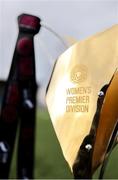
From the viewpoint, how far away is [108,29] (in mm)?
1468

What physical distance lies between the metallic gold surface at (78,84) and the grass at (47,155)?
0.8 inches

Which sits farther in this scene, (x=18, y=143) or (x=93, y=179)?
(x=18, y=143)

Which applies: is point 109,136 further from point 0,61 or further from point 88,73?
point 0,61

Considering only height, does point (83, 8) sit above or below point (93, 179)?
above

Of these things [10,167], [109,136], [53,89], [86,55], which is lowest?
[10,167]

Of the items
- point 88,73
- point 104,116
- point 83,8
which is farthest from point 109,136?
point 83,8

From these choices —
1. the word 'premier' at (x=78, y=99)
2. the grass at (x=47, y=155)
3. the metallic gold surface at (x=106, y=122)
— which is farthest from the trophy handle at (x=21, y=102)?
the metallic gold surface at (x=106, y=122)

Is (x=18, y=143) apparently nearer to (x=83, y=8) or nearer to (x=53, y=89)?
(x=53, y=89)

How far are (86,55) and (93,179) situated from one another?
0.43 metres

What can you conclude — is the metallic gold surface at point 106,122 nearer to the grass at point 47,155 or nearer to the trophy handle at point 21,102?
the grass at point 47,155

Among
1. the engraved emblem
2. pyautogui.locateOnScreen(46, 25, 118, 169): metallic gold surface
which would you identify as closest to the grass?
pyautogui.locateOnScreen(46, 25, 118, 169): metallic gold surface

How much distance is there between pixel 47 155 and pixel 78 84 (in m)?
0.27

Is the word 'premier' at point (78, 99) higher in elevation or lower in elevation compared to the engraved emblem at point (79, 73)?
lower

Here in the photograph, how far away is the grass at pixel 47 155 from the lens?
1.44m
